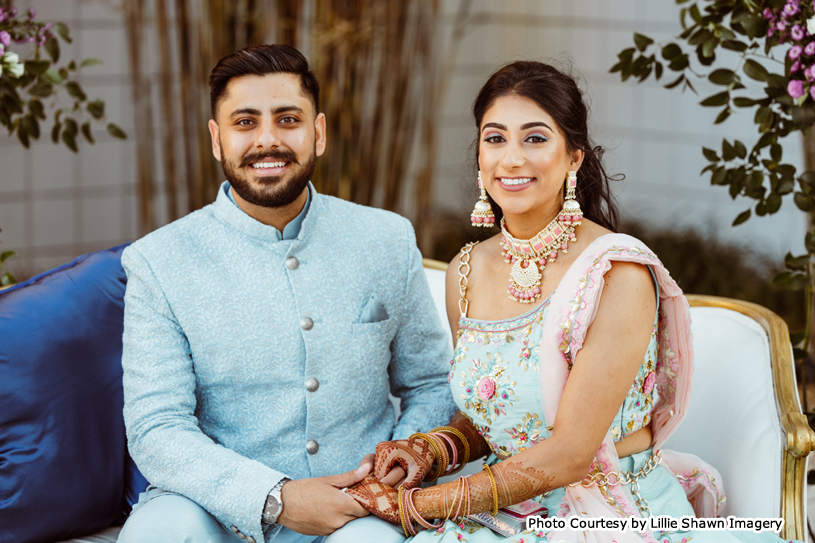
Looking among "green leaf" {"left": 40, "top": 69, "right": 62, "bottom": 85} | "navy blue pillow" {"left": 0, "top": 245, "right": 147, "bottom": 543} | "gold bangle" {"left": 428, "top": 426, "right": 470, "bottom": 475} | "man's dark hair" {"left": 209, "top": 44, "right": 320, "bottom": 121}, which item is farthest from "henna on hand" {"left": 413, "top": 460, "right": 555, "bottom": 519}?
"green leaf" {"left": 40, "top": 69, "right": 62, "bottom": 85}

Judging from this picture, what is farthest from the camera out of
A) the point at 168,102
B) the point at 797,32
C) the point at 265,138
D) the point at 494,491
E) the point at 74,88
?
the point at 168,102

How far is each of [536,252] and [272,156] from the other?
608 millimetres

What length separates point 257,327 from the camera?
5.27 feet

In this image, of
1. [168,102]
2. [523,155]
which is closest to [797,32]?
[523,155]

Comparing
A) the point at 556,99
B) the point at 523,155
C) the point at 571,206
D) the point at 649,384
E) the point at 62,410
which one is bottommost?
the point at 62,410

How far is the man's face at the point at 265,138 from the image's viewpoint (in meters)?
1.61

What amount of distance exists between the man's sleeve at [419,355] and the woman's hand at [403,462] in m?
0.24

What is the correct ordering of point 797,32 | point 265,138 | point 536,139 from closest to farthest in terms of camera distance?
point 536,139, point 265,138, point 797,32

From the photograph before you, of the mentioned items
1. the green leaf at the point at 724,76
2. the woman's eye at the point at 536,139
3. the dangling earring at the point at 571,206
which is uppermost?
the green leaf at the point at 724,76

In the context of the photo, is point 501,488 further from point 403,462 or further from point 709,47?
point 709,47

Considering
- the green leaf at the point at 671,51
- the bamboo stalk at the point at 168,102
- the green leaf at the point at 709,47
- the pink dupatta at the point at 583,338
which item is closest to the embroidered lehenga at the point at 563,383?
the pink dupatta at the point at 583,338

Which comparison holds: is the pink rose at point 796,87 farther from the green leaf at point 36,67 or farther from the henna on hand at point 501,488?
the green leaf at point 36,67

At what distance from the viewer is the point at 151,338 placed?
156cm

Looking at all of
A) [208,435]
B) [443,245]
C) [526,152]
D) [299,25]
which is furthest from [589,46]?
[208,435]
